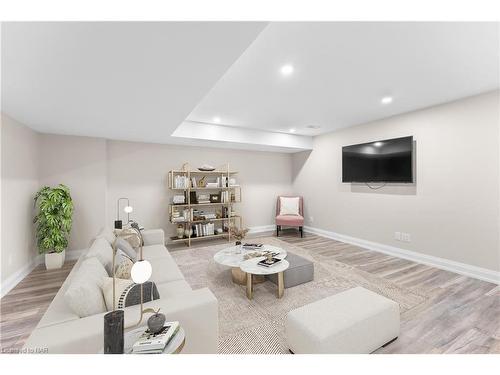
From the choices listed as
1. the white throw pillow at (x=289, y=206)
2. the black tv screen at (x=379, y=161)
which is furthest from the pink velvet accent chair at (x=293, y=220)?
the black tv screen at (x=379, y=161)

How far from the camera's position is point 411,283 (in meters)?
2.81

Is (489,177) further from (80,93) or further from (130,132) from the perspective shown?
(130,132)

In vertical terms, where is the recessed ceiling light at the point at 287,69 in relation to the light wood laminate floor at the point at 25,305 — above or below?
above

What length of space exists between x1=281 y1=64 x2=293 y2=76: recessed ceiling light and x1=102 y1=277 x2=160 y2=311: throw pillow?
231cm

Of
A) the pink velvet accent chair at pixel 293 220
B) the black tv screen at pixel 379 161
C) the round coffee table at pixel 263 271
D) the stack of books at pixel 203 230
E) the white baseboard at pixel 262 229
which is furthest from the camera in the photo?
the white baseboard at pixel 262 229

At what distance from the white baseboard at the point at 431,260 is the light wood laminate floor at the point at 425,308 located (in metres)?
0.12

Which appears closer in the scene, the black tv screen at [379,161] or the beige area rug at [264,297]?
the beige area rug at [264,297]

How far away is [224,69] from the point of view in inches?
67.8

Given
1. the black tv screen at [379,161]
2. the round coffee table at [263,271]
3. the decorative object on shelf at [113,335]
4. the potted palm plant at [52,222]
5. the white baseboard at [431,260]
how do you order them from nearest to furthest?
the decorative object on shelf at [113,335] < the round coffee table at [263,271] < the white baseboard at [431,260] < the potted palm plant at [52,222] < the black tv screen at [379,161]

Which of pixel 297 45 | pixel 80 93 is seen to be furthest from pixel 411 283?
pixel 80 93

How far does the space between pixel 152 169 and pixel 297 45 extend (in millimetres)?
3892

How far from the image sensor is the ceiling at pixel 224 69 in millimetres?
1336

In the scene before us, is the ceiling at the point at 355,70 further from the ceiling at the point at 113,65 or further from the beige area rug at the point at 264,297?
the beige area rug at the point at 264,297

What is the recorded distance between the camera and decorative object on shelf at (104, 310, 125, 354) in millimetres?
989
